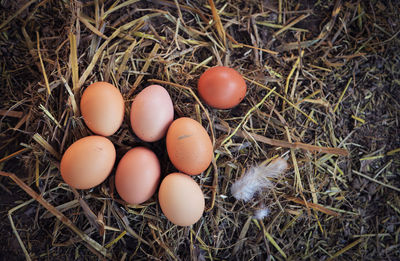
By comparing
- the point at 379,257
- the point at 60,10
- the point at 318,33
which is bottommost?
the point at 379,257

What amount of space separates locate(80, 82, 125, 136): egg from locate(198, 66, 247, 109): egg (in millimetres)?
406

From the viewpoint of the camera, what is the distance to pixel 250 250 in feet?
4.65

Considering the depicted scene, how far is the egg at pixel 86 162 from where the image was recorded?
3.64 feet

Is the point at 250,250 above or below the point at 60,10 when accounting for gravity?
below

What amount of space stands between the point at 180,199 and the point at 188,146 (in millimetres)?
226

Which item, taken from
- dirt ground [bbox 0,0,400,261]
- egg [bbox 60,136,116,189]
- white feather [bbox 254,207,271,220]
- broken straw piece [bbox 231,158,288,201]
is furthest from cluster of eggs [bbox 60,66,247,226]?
white feather [bbox 254,207,271,220]

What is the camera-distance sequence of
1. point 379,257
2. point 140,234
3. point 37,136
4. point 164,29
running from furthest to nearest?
1. point 379,257
2. point 164,29
3. point 140,234
4. point 37,136

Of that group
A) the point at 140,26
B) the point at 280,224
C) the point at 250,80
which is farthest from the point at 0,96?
the point at 280,224

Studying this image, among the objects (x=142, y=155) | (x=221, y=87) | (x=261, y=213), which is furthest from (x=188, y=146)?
(x=261, y=213)

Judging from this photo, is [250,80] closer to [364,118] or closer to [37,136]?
[364,118]

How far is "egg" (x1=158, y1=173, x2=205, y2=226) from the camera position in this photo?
1.14 metres

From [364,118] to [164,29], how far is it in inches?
49.9

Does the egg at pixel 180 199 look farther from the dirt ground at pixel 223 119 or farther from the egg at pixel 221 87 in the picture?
the egg at pixel 221 87

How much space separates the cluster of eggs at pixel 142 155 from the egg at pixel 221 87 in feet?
0.60
